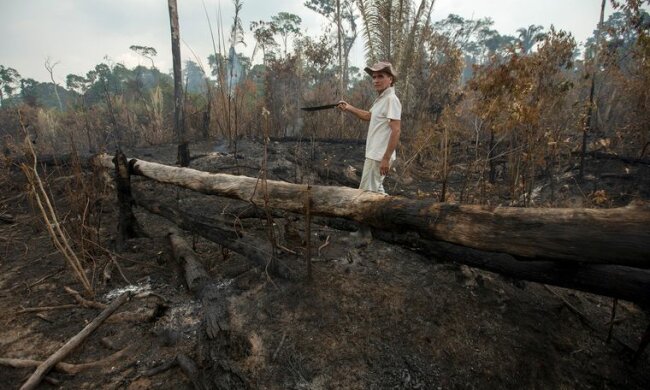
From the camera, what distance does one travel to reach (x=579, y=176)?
6117 millimetres

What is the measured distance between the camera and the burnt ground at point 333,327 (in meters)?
1.91

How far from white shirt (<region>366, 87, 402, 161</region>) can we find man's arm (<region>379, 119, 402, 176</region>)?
0.17ft

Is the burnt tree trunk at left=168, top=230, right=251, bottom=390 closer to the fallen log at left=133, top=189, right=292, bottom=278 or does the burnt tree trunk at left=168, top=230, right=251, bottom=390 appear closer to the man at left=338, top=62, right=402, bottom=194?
the fallen log at left=133, top=189, right=292, bottom=278

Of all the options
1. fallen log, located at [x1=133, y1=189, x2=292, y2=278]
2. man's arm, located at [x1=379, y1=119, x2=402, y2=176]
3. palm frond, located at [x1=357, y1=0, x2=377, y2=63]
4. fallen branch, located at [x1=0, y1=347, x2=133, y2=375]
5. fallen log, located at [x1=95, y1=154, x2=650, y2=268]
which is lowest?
fallen branch, located at [x1=0, y1=347, x2=133, y2=375]

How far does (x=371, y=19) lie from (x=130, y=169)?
7.01 m

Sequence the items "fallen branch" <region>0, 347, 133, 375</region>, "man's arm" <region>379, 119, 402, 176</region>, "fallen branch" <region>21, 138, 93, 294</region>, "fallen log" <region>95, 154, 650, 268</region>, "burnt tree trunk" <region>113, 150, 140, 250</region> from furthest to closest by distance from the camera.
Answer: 1. "burnt tree trunk" <region>113, 150, 140, 250</region>
2. "man's arm" <region>379, 119, 402, 176</region>
3. "fallen branch" <region>21, 138, 93, 294</region>
4. "fallen branch" <region>0, 347, 133, 375</region>
5. "fallen log" <region>95, 154, 650, 268</region>

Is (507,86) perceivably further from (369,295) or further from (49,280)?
(49,280)

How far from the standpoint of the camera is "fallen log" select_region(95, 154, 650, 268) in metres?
1.30

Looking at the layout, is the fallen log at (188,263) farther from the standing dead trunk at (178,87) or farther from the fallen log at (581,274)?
the standing dead trunk at (178,87)

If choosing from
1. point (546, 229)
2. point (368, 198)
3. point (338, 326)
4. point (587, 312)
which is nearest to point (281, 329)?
point (338, 326)

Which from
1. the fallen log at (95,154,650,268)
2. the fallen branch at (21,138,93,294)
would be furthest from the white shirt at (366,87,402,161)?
the fallen branch at (21,138,93,294)

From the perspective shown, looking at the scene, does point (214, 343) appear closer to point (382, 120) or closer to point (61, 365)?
point (61, 365)

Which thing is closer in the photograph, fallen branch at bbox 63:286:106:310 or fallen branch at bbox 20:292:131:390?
fallen branch at bbox 20:292:131:390

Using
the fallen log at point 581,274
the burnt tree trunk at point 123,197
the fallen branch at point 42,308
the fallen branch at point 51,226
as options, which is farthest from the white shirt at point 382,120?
the fallen branch at point 42,308
